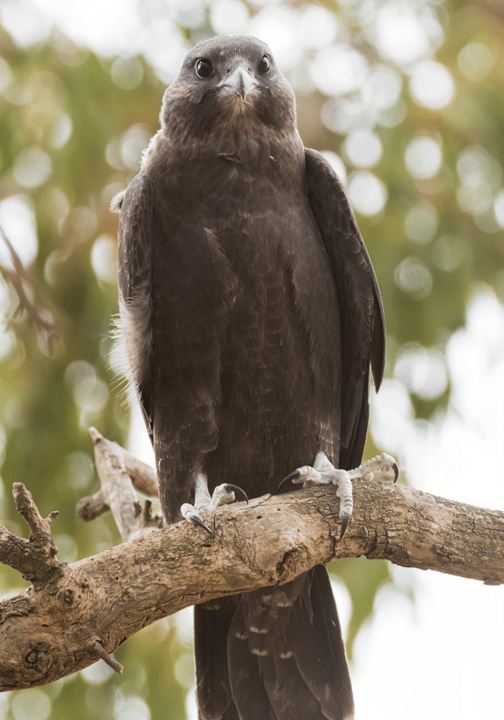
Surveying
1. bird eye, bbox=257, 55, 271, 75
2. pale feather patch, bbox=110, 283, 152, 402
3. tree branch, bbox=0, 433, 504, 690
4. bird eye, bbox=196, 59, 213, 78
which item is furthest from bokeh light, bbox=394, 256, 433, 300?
tree branch, bbox=0, 433, 504, 690

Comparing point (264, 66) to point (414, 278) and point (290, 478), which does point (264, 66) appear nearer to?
point (290, 478)

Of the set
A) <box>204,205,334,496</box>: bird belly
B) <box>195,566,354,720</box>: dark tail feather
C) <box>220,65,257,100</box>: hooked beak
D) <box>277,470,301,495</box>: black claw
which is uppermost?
<box>220,65,257,100</box>: hooked beak

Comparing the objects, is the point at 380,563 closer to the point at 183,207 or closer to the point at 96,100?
the point at 183,207

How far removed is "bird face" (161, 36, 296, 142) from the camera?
361 cm

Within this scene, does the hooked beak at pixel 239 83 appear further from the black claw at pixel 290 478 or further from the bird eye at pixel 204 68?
the black claw at pixel 290 478

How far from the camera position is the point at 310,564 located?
2.92 m

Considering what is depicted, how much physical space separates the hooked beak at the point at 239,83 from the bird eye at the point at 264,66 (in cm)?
15

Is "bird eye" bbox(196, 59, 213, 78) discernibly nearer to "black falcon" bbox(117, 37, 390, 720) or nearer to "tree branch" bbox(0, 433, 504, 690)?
"black falcon" bbox(117, 37, 390, 720)

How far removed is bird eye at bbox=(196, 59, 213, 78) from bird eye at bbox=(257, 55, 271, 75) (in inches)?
9.3

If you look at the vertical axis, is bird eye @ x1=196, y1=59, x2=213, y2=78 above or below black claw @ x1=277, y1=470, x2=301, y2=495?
above

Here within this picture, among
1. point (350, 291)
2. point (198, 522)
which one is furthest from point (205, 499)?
point (350, 291)

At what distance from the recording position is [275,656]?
366cm

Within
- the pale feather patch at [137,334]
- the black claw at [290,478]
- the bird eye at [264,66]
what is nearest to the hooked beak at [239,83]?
the bird eye at [264,66]

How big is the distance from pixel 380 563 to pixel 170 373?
249 centimetres
